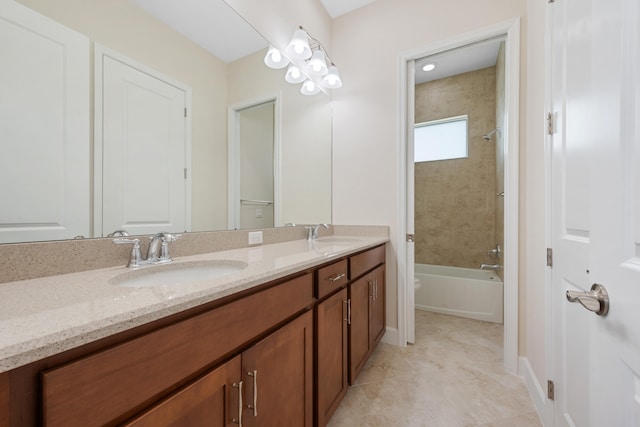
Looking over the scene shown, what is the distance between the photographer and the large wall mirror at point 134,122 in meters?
0.73

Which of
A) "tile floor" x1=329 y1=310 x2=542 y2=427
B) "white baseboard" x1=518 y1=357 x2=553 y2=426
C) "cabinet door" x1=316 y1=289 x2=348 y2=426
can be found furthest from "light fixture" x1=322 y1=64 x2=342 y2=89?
"white baseboard" x1=518 y1=357 x2=553 y2=426

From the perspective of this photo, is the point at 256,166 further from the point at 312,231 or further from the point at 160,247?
the point at 160,247

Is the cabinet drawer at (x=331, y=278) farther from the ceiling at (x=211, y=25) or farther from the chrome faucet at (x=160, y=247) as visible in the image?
the ceiling at (x=211, y=25)

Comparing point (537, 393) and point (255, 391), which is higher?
point (255, 391)

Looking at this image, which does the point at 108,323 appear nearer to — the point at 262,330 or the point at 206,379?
the point at 206,379

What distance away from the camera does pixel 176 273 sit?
38.0 inches

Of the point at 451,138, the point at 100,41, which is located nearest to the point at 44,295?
the point at 100,41

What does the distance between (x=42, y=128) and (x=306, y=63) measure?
5.70 ft

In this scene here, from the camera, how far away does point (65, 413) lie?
376mm

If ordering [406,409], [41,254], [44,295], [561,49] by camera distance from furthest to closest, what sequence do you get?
[406,409] → [561,49] → [41,254] → [44,295]

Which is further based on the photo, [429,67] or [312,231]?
[429,67]

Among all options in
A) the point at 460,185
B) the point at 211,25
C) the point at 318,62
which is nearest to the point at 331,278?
the point at 211,25

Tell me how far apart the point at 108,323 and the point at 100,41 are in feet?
3.24

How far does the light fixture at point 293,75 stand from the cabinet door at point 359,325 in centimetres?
149
